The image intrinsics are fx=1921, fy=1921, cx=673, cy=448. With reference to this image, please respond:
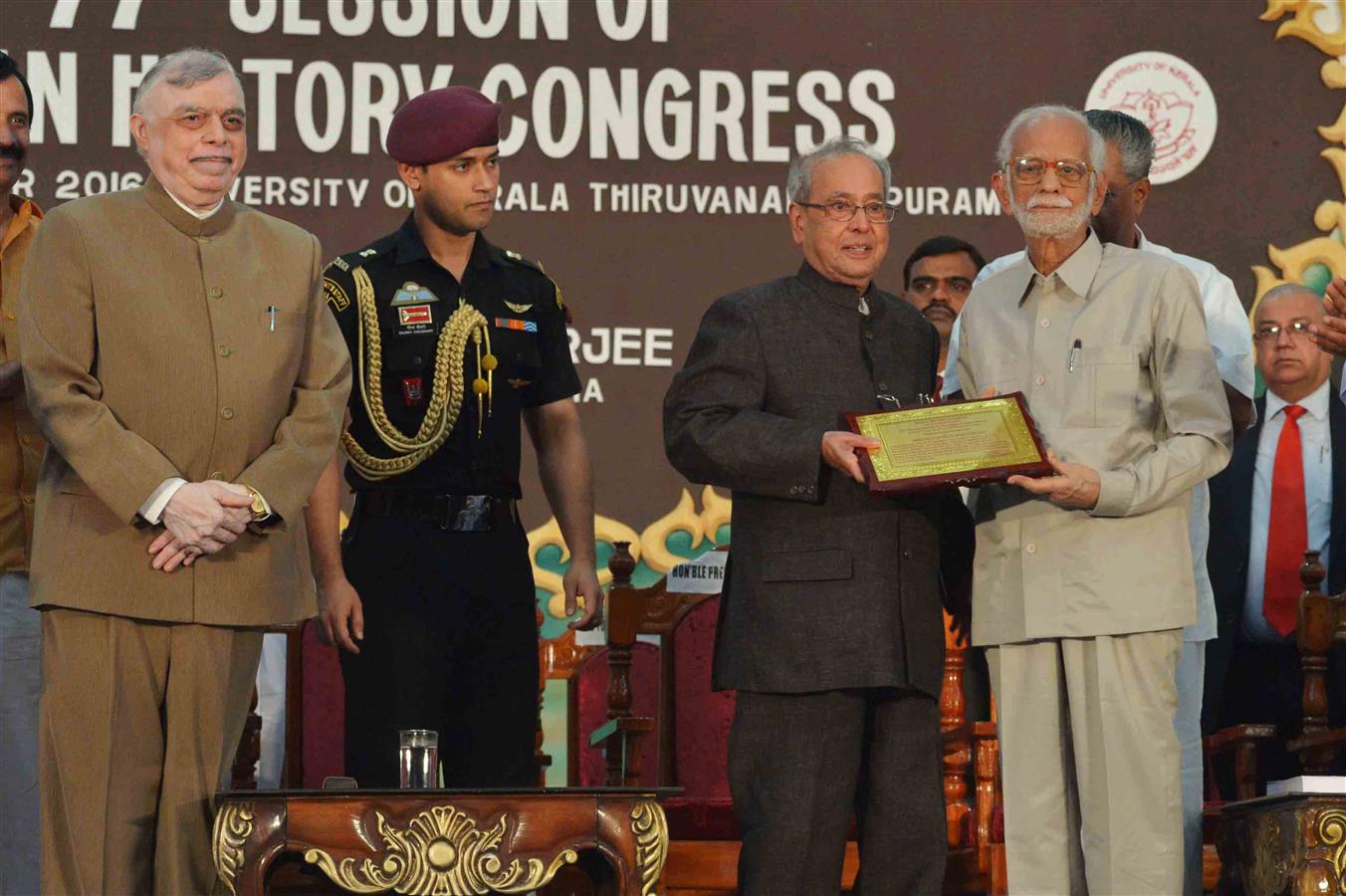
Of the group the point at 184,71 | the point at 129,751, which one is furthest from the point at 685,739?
the point at 184,71

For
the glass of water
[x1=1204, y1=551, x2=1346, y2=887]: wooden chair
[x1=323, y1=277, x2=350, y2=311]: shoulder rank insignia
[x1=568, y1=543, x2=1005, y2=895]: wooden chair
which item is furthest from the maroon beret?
[x1=1204, y1=551, x2=1346, y2=887]: wooden chair

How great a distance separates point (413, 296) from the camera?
3.80 meters

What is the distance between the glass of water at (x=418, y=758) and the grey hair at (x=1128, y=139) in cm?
199

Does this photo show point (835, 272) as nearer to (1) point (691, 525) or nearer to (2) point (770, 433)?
(2) point (770, 433)

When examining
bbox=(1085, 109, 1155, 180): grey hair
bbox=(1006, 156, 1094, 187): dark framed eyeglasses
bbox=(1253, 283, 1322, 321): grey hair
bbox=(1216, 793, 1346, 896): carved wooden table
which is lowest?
bbox=(1216, 793, 1346, 896): carved wooden table

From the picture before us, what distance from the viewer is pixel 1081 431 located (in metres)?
3.34

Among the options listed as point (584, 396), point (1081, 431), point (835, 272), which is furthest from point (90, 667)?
point (584, 396)

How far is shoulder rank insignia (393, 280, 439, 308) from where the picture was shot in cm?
379

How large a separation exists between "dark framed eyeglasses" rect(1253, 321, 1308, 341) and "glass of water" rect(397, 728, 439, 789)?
2943 millimetres

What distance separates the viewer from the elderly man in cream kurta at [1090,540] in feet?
10.6

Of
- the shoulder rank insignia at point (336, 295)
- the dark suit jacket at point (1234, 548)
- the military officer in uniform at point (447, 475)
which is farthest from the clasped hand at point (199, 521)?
the dark suit jacket at point (1234, 548)

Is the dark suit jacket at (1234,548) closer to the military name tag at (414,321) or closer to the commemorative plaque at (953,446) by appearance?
the commemorative plaque at (953,446)

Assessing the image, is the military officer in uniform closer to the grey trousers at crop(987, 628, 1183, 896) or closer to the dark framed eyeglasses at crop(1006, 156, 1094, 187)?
the grey trousers at crop(987, 628, 1183, 896)

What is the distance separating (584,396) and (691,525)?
0.55 meters
